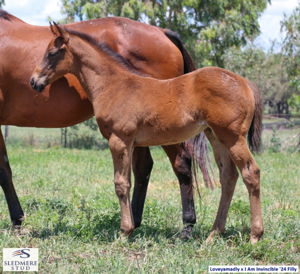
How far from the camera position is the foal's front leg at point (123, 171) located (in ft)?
11.9

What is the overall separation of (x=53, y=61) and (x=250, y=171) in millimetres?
2073

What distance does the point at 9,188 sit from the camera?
442 centimetres

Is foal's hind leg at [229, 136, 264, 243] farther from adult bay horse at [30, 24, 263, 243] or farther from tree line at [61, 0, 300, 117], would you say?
tree line at [61, 0, 300, 117]

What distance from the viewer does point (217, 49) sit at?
1608cm

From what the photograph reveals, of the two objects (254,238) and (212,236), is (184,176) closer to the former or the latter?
(212,236)

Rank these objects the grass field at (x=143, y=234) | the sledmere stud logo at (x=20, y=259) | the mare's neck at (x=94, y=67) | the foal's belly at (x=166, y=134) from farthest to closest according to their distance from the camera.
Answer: the mare's neck at (x=94, y=67)
the foal's belly at (x=166, y=134)
the grass field at (x=143, y=234)
the sledmere stud logo at (x=20, y=259)

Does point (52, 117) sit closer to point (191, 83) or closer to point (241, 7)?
point (191, 83)

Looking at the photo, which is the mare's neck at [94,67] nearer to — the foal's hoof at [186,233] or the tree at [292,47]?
the foal's hoof at [186,233]

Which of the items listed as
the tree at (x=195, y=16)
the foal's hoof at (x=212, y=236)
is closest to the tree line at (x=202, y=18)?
the tree at (x=195, y=16)

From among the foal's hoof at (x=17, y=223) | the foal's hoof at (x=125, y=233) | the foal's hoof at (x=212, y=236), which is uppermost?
the foal's hoof at (x=125, y=233)

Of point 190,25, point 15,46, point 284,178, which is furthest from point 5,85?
point 190,25

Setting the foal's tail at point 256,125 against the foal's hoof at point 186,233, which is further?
the foal's hoof at point 186,233

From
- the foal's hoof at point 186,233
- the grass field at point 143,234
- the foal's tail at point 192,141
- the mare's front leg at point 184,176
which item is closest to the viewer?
the grass field at point 143,234

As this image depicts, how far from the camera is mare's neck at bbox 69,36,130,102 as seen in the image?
3816 millimetres
